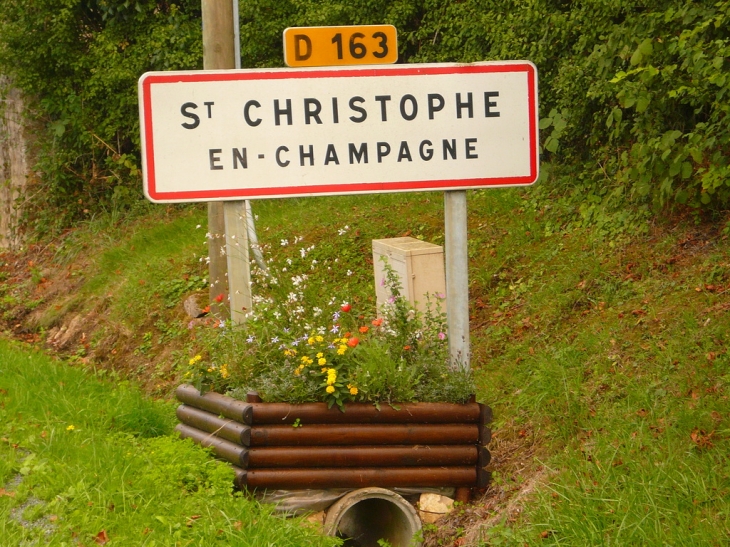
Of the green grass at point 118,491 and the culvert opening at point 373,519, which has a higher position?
the green grass at point 118,491

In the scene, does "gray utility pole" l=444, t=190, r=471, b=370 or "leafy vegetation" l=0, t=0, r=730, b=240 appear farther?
"leafy vegetation" l=0, t=0, r=730, b=240

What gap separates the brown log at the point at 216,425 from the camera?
15.5ft

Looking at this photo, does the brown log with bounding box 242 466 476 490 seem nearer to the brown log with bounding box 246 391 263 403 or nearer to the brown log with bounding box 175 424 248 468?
the brown log with bounding box 175 424 248 468

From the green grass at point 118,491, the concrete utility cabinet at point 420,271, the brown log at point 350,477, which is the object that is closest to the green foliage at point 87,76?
the concrete utility cabinet at point 420,271

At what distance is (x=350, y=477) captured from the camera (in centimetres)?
478

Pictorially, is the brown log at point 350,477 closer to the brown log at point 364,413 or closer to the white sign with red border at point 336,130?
the brown log at point 364,413

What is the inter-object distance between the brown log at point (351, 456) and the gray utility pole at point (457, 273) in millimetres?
587

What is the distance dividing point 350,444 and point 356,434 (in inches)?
2.5

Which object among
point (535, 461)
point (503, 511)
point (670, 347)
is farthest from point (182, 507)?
point (670, 347)

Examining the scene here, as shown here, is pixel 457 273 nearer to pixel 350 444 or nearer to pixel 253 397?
pixel 350 444

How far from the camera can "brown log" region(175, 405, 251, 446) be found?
4.72 m

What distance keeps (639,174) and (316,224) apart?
4368 millimetres

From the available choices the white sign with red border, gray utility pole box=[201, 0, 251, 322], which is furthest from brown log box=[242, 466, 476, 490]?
the white sign with red border

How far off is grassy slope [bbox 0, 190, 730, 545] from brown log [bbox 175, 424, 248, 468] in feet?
3.76
